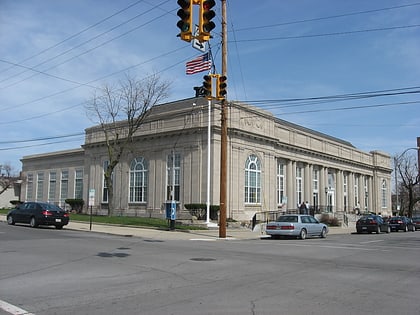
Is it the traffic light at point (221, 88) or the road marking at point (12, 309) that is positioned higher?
the traffic light at point (221, 88)

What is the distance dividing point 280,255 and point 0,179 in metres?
69.2

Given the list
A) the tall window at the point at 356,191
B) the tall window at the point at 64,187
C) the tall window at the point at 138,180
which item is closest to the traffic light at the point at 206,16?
the tall window at the point at 138,180

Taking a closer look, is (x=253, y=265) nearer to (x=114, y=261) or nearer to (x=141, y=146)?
(x=114, y=261)

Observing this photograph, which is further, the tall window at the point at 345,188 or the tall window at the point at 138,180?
the tall window at the point at 345,188

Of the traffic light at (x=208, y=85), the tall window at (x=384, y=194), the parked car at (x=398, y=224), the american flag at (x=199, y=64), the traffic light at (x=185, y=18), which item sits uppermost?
the american flag at (x=199, y=64)

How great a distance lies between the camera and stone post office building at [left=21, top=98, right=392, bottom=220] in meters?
38.8

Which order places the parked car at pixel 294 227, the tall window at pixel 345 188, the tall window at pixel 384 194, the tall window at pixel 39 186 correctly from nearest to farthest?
the parked car at pixel 294 227
the tall window at pixel 39 186
the tall window at pixel 345 188
the tall window at pixel 384 194

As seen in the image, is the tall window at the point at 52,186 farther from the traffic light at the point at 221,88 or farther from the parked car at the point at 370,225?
the traffic light at the point at 221,88

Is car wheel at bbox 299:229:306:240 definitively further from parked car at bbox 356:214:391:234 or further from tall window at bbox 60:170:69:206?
tall window at bbox 60:170:69:206

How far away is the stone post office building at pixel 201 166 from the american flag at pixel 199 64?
9.95 metres

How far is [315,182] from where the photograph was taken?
5500 cm

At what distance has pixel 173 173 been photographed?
1597 inches

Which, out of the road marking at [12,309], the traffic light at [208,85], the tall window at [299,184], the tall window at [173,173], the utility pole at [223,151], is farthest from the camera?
the tall window at [299,184]

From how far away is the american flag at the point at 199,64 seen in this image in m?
26.8
